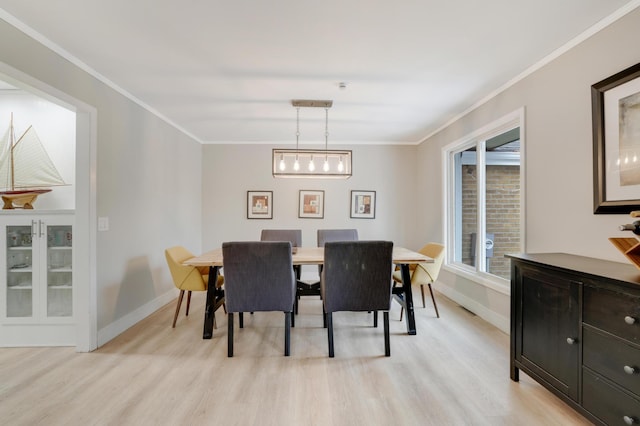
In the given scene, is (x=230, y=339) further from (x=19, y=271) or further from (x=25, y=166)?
(x=25, y=166)

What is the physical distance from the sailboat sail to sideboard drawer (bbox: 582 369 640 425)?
4.34 m

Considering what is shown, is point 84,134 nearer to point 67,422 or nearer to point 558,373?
point 67,422

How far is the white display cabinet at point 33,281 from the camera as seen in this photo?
8.25ft

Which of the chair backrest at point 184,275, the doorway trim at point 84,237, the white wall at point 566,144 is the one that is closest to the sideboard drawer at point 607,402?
the white wall at point 566,144

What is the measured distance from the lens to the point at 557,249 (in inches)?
86.4

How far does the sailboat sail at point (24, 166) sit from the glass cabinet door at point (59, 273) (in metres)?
0.59

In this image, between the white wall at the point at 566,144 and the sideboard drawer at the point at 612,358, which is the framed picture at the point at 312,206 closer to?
the white wall at the point at 566,144

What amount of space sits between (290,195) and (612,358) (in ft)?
13.8

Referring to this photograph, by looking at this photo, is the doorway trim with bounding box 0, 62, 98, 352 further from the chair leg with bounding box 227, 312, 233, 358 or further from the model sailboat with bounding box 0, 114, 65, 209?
the chair leg with bounding box 227, 312, 233, 358

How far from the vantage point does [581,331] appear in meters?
1.50

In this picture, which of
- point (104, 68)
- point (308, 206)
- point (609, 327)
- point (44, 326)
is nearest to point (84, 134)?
point (104, 68)

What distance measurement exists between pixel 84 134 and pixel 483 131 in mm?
3833

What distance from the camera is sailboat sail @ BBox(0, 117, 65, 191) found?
276 cm

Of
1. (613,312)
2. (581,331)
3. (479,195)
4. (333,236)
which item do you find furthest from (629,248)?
(333,236)
